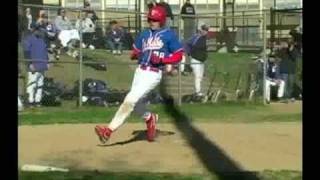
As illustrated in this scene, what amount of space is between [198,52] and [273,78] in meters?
1.86

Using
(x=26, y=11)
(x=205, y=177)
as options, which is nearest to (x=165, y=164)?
(x=205, y=177)

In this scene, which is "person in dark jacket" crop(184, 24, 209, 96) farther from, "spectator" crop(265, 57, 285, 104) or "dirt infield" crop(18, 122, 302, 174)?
"dirt infield" crop(18, 122, 302, 174)

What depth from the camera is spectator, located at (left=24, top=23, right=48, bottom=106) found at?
14.5 metres

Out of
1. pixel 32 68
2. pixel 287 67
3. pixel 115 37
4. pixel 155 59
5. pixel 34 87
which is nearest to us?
pixel 155 59

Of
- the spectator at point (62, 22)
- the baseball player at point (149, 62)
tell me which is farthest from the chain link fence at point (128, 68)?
the baseball player at point (149, 62)

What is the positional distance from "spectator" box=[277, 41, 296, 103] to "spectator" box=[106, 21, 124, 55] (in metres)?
A: 3.83

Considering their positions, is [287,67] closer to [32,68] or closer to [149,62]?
[32,68]

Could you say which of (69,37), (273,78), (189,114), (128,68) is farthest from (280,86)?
(69,37)

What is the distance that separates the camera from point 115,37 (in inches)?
677

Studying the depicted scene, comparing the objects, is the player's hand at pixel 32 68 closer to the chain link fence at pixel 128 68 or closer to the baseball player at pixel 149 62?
the chain link fence at pixel 128 68

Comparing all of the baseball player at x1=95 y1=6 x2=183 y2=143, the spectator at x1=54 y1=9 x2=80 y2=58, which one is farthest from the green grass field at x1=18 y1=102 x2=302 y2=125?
the baseball player at x1=95 y1=6 x2=183 y2=143
